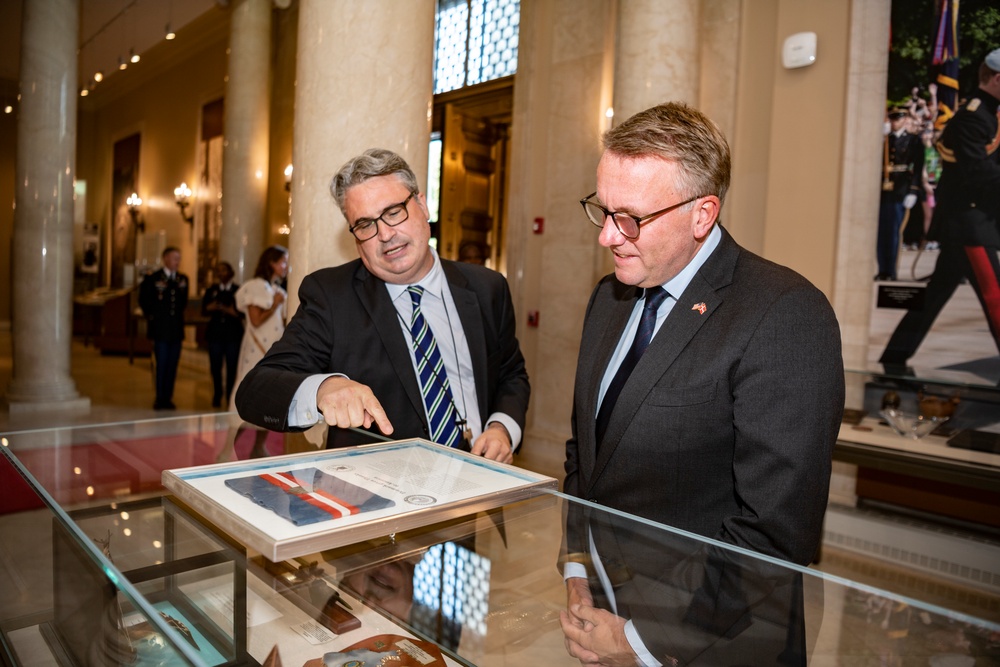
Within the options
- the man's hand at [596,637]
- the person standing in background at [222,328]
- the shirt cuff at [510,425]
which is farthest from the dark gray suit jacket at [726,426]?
the person standing in background at [222,328]

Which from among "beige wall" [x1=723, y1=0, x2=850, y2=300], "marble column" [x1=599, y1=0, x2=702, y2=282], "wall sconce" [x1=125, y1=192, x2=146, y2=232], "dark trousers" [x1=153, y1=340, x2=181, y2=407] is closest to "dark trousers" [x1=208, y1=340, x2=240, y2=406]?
"dark trousers" [x1=153, y1=340, x2=181, y2=407]

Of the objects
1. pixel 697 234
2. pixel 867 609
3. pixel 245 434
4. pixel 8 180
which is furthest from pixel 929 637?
pixel 8 180

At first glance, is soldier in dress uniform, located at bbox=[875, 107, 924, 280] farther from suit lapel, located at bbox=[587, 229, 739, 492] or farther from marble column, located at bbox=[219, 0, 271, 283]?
marble column, located at bbox=[219, 0, 271, 283]

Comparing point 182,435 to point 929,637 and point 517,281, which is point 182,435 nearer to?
point 929,637

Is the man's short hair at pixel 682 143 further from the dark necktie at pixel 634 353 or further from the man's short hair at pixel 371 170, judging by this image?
the man's short hair at pixel 371 170

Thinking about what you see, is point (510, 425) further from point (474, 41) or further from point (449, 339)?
point (474, 41)

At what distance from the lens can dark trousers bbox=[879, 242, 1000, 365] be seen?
405 centimetres

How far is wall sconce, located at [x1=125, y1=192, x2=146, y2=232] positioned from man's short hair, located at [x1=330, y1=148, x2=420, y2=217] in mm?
16710

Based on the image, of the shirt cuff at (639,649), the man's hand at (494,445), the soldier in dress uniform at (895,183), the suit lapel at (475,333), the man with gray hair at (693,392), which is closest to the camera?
the shirt cuff at (639,649)

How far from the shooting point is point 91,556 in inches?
40.8

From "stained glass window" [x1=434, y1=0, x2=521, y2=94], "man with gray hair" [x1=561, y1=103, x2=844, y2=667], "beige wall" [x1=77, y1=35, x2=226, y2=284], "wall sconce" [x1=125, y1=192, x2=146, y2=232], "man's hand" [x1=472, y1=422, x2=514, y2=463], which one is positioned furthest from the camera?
"wall sconce" [x1=125, y1=192, x2=146, y2=232]

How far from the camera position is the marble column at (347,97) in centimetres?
299

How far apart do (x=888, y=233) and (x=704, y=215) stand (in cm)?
364

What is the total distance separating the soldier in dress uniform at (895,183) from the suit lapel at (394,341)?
3.69m
